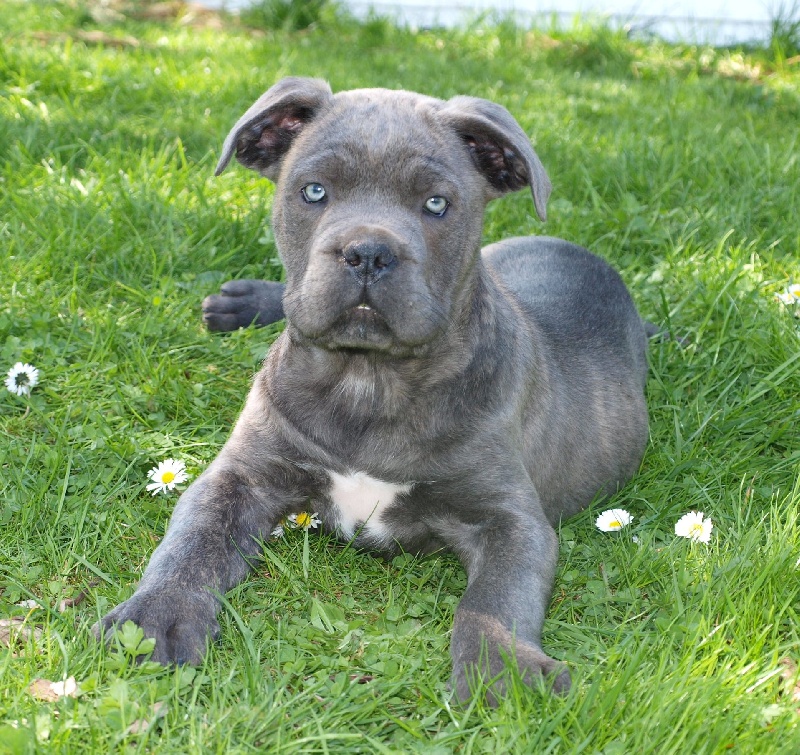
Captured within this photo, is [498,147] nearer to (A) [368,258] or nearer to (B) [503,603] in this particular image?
(A) [368,258]

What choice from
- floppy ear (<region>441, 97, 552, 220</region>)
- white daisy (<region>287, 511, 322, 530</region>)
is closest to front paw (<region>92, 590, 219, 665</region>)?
white daisy (<region>287, 511, 322, 530</region>)

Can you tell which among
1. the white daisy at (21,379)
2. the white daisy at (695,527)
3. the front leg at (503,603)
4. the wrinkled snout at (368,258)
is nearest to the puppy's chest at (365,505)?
the front leg at (503,603)

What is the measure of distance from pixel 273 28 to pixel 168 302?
653 cm

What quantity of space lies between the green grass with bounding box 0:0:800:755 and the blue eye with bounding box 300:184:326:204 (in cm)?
123

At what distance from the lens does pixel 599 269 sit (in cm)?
498

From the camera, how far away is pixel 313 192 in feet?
11.7

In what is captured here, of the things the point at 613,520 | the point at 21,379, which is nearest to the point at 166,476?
the point at 21,379

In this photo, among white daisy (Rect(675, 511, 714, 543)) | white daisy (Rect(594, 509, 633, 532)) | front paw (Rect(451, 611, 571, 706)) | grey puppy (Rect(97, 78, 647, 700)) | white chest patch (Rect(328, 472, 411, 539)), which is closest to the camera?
front paw (Rect(451, 611, 571, 706))

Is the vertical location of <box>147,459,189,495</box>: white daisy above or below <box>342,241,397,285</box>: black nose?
below

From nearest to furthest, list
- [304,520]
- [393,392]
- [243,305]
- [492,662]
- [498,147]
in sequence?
[492,662], [393,392], [498,147], [304,520], [243,305]

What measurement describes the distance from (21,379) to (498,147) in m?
2.27

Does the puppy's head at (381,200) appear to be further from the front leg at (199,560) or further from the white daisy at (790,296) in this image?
the white daisy at (790,296)

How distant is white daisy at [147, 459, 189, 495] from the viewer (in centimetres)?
409

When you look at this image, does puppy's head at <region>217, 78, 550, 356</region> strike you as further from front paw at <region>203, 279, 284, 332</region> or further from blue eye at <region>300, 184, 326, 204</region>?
front paw at <region>203, 279, 284, 332</region>
